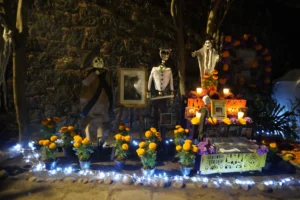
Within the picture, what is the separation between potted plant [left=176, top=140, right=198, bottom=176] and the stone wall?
2788 millimetres

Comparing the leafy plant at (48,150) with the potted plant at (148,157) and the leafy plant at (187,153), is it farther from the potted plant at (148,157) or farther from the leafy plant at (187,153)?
the leafy plant at (187,153)

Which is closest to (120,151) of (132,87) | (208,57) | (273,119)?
(132,87)

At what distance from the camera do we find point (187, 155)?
3705mm

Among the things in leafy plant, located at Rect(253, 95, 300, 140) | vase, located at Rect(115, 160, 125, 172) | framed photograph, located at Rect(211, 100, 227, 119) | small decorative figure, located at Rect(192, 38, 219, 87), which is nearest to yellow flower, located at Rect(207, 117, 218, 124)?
framed photograph, located at Rect(211, 100, 227, 119)

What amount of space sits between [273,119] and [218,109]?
6.80 ft

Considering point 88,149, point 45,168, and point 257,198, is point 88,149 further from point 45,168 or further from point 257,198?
point 257,198

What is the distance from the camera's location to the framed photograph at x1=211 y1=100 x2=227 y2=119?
4539 mm

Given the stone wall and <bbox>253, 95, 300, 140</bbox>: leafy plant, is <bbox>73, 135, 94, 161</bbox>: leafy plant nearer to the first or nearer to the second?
the stone wall

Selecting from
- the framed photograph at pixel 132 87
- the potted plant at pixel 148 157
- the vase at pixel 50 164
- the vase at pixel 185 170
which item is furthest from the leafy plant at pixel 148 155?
the vase at pixel 50 164

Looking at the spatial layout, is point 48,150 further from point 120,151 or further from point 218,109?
point 218,109

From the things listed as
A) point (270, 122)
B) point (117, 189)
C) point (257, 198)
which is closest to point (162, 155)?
point (117, 189)

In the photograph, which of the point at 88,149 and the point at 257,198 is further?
the point at 88,149

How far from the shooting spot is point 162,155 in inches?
184

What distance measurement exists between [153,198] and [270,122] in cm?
387
